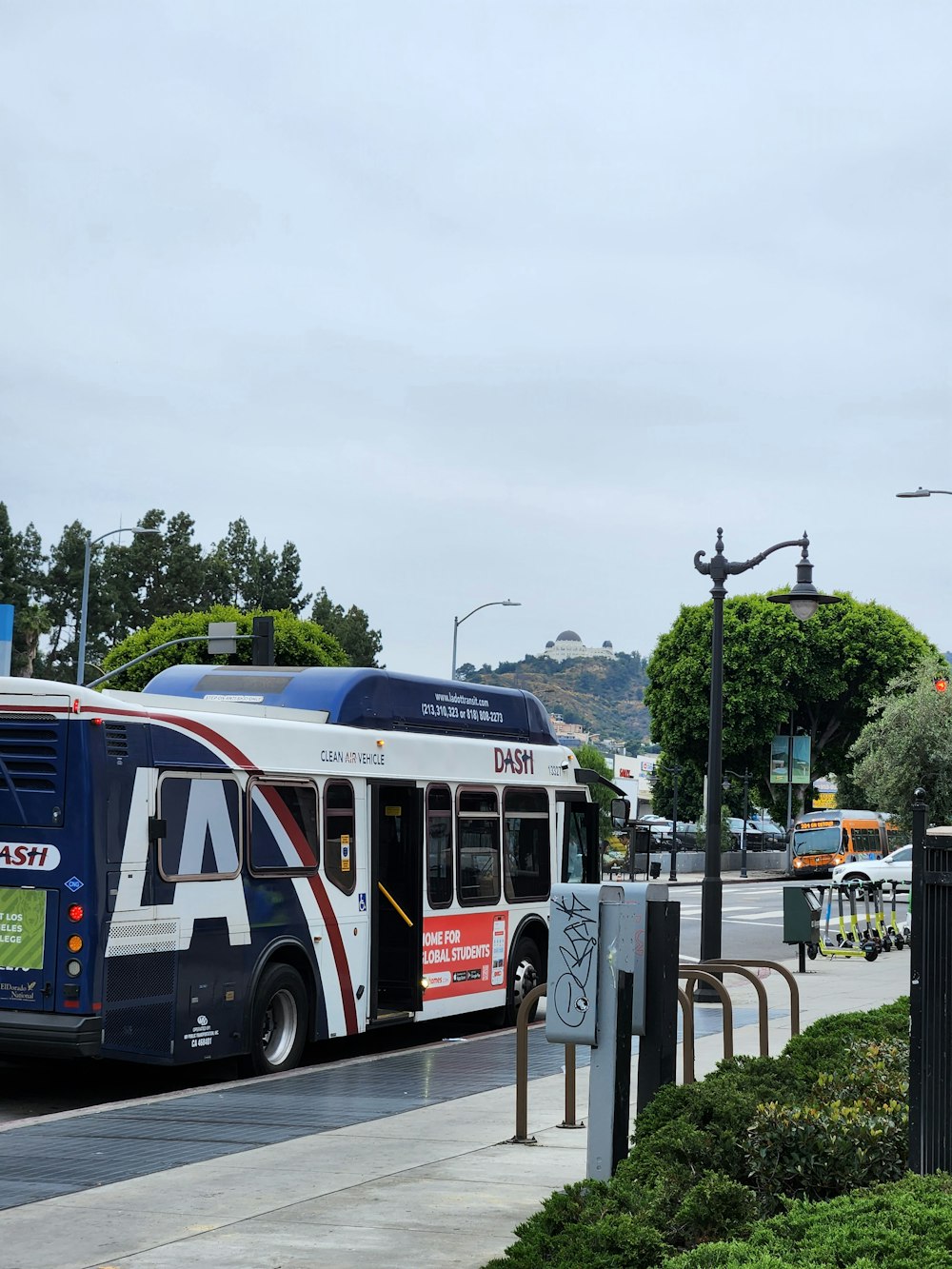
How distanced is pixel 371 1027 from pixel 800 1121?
7.89 m

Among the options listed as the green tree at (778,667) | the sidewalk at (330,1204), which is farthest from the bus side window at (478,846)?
the green tree at (778,667)

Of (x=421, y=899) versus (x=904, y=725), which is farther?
(x=904, y=725)

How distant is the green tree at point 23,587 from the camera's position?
71375mm

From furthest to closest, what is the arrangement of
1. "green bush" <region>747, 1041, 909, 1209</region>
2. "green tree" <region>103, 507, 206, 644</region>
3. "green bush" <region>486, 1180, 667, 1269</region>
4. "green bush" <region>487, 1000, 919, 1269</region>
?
"green tree" <region>103, 507, 206, 644</region>
"green bush" <region>747, 1041, 909, 1209</region>
"green bush" <region>487, 1000, 919, 1269</region>
"green bush" <region>486, 1180, 667, 1269</region>

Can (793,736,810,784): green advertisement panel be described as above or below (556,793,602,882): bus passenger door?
above

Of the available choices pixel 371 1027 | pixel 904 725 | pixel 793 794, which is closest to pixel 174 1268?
pixel 371 1027

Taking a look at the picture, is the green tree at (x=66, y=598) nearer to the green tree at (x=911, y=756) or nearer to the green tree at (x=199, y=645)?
the green tree at (x=199, y=645)

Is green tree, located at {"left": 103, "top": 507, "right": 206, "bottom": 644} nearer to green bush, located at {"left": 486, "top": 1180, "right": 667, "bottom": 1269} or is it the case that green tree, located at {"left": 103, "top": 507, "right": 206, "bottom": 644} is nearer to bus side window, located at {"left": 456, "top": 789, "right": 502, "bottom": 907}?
bus side window, located at {"left": 456, "top": 789, "right": 502, "bottom": 907}

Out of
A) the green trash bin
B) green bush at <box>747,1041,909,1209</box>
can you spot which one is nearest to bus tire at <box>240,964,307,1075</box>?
green bush at <box>747,1041,909,1209</box>

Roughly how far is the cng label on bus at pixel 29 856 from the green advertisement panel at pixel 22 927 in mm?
164

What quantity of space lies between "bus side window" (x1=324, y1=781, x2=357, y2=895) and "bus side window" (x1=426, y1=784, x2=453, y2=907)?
4.11 feet

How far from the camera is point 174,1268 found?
640 cm

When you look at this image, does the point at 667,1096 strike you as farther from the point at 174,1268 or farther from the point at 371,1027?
the point at 371,1027

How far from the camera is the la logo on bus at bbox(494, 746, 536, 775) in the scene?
16548 mm
